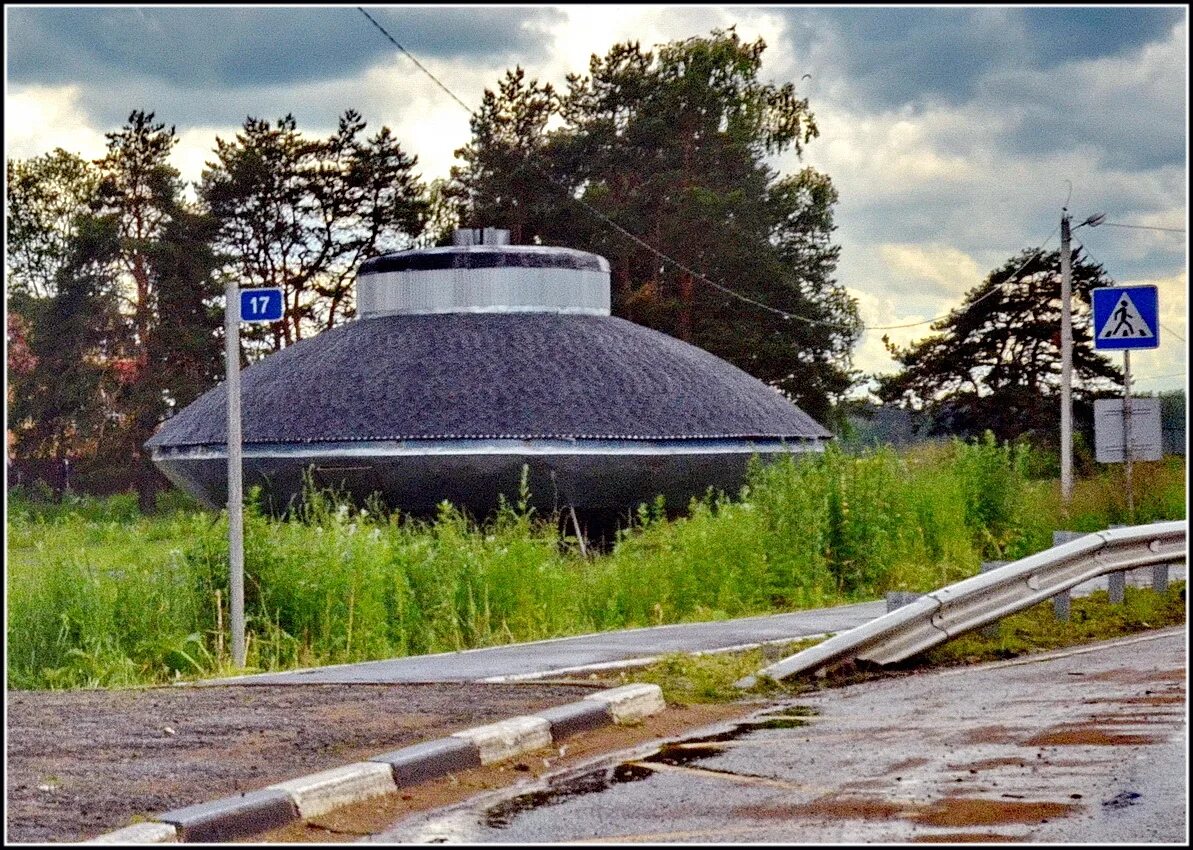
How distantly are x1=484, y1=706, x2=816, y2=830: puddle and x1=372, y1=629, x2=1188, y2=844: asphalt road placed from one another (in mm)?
14

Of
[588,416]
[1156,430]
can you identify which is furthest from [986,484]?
[588,416]

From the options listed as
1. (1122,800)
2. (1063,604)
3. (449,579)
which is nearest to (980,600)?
(1063,604)

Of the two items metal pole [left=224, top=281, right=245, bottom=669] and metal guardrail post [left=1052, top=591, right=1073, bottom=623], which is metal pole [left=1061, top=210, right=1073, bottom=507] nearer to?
metal guardrail post [left=1052, top=591, right=1073, bottom=623]

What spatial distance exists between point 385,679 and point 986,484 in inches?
588

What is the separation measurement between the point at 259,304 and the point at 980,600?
6.24 m

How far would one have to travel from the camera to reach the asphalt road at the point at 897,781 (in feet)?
24.6

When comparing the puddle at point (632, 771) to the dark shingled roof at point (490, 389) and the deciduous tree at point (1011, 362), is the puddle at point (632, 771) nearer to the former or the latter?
the dark shingled roof at point (490, 389)

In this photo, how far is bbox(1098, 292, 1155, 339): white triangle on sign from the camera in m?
23.9

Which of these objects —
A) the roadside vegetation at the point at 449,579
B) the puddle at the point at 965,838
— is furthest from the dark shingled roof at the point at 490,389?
the puddle at the point at 965,838

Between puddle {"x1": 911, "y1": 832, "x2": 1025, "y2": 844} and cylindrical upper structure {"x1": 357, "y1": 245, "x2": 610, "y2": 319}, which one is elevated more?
cylindrical upper structure {"x1": 357, "y1": 245, "x2": 610, "y2": 319}

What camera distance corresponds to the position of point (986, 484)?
2591cm

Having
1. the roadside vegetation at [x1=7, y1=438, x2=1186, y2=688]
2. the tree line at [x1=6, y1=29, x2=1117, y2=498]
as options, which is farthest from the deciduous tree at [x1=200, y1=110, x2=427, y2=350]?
the roadside vegetation at [x1=7, y1=438, x2=1186, y2=688]

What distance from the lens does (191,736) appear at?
33.2 ft

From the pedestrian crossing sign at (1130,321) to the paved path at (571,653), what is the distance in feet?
27.0
